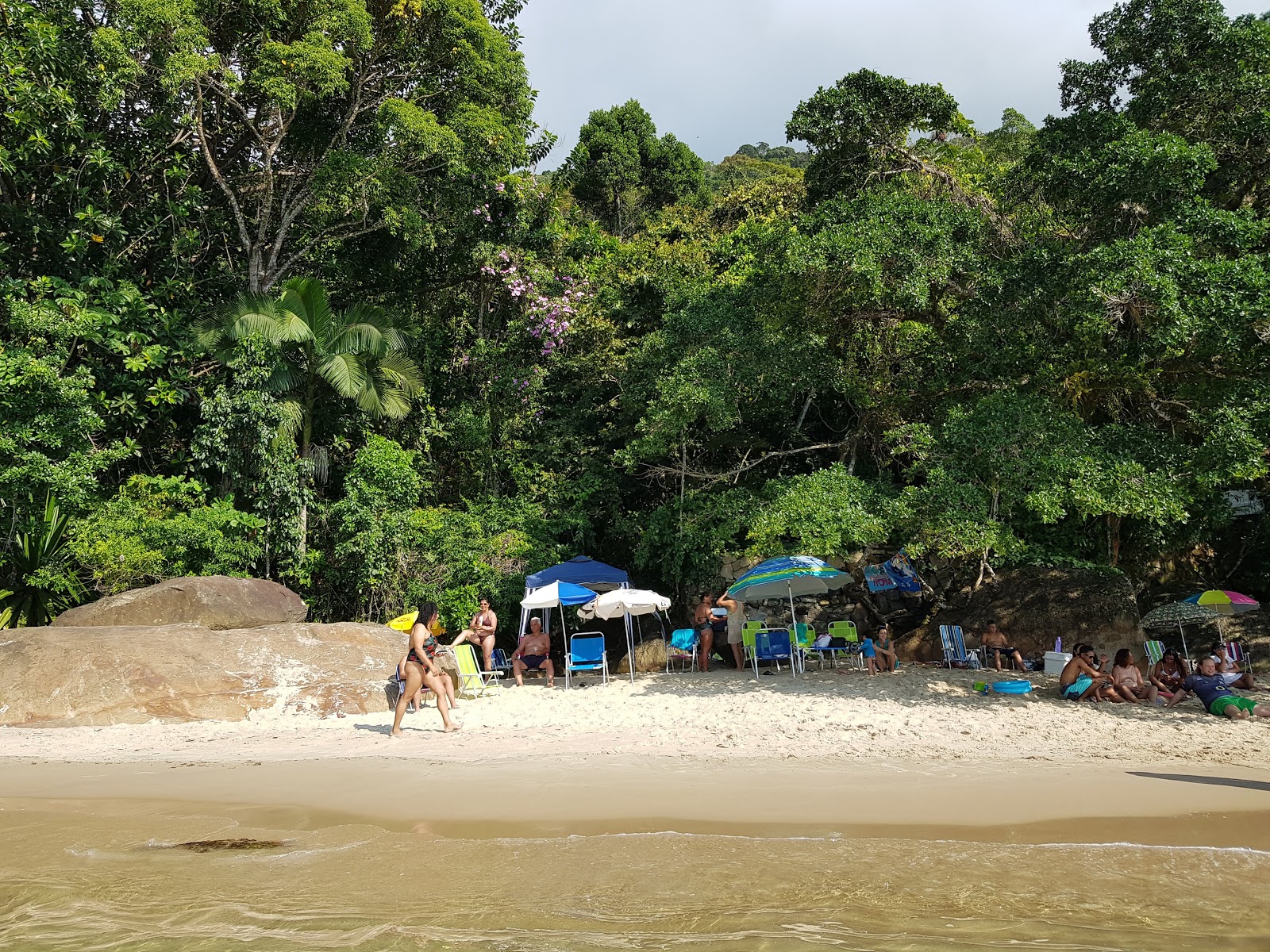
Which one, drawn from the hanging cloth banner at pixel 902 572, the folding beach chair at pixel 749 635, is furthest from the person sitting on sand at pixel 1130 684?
the folding beach chair at pixel 749 635

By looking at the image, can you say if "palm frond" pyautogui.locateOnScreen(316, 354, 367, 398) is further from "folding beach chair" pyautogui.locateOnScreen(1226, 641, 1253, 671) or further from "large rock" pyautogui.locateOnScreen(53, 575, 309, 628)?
"folding beach chair" pyautogui.locateOnScreen(1226, 641, 1253, 671)

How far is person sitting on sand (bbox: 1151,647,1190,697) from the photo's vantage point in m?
9.65

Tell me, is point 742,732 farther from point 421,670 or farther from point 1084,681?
point 1084,681

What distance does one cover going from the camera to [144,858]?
200 inches

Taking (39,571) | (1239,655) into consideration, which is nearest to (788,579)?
(1239,655)

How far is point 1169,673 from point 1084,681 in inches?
44.9

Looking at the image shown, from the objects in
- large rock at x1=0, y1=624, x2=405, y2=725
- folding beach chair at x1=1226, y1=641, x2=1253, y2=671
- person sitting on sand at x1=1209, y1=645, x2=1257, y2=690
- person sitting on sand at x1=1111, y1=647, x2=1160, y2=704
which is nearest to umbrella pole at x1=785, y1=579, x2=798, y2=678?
person sitting on sand at x1=1111, y1=647, x2=1160, y2=704

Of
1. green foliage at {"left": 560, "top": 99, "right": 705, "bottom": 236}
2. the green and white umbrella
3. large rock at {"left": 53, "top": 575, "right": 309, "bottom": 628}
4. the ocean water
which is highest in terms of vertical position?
green foliage at {"left": 560, "top": 99, "right": 705, "bottom": 236}

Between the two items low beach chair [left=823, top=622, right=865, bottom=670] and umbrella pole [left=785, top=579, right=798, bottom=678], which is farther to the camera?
low beach chair [left=823, top=622, right=865, bottom=670]

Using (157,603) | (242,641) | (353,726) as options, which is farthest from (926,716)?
(157,603)

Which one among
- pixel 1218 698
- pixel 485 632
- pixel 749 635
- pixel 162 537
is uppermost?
pixel 162 537

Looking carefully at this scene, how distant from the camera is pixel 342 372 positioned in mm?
15055

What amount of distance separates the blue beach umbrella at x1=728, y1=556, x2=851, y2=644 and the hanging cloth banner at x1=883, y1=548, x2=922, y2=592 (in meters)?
1.32

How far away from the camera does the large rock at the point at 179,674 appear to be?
915cm
